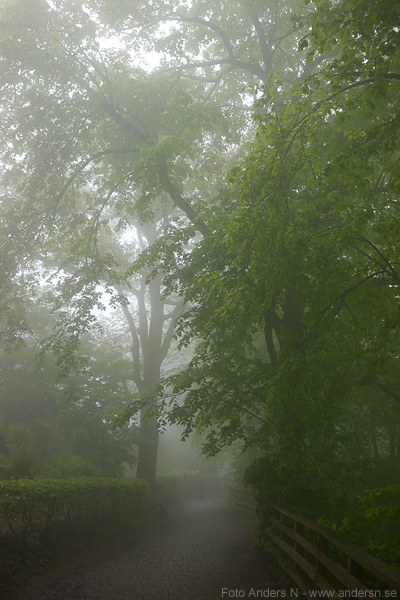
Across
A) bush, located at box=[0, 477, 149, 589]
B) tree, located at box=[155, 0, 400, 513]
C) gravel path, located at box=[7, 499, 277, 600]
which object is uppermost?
tree, located at box=[155, 0, 400, 513]

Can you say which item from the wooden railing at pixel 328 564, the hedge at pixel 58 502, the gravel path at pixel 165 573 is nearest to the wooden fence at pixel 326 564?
the wooden railing at pixel 328 564

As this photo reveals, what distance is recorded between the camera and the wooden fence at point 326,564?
3.47 meters

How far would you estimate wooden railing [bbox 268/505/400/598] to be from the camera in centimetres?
346

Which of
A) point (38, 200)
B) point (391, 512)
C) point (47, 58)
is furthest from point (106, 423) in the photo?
point (391, 512)

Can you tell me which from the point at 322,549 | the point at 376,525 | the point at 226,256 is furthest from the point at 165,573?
the point at 226,256

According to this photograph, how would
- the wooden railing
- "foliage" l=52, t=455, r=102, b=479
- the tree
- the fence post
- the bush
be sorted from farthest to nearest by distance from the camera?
"foliage" l=52, t=455, r=102, b=479, the bush, the tree, the fence post, the wooden railing

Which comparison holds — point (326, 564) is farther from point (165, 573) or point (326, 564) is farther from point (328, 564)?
point (165, 573)

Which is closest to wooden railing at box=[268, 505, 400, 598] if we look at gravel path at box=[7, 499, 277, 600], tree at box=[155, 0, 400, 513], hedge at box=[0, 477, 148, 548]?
gravel path at box=[7, 499, 277, 600]

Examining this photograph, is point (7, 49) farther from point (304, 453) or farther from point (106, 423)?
point (106, 423)

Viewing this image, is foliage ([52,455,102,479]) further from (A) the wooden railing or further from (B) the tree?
(B) the tree

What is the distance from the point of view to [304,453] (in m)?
6.63

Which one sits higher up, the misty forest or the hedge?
the misty forest

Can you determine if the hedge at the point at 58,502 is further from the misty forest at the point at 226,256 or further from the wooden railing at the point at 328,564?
the wooden railing at the point at 328,564

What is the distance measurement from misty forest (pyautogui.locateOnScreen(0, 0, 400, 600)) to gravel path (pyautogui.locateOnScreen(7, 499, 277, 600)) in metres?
0.46
